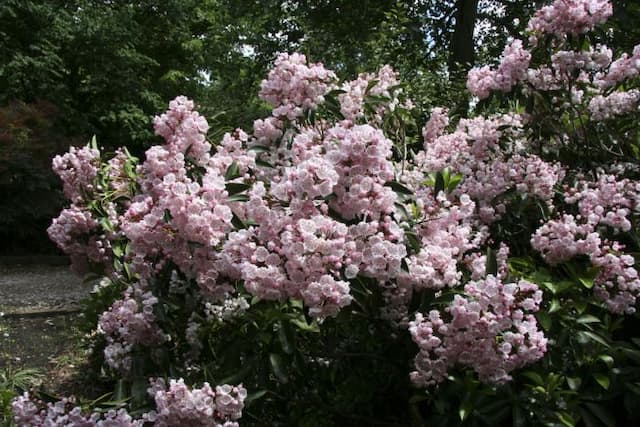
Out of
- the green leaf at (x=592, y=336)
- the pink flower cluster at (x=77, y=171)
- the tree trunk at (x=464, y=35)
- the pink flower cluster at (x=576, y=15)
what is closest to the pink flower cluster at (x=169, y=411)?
the pink flower cluster at (x=77, y=171)

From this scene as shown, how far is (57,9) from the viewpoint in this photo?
1030cm

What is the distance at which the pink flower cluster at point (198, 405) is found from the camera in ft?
5.47

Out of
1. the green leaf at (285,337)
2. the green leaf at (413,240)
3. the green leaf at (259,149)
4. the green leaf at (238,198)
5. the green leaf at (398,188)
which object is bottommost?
the green leaf at (285,337)

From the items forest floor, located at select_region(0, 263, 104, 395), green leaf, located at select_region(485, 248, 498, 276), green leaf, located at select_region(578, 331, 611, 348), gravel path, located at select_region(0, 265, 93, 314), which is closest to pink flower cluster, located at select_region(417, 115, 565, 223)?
green leaf, located at select_region(485, 248, 498, 276)

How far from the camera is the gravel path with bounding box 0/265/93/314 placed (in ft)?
18.6

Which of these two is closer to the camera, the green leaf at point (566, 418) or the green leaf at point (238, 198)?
the green leaf at point (566, 418)

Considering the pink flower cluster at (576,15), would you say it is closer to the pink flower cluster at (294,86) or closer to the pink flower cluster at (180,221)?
the pink flower cluster at (294,86)

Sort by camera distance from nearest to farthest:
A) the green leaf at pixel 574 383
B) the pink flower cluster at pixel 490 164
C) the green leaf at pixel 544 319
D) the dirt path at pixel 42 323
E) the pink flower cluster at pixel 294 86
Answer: the green leaf at pixel 544 319 → the green leaf at pixel 574 383 → the pink flower cluster at pixel 294 86 → the pink flower cluster at pixel 490 164 → the dirt path at pixel 42 323

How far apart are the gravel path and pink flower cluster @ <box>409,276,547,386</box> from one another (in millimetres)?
3518

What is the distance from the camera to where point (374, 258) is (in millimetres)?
1773

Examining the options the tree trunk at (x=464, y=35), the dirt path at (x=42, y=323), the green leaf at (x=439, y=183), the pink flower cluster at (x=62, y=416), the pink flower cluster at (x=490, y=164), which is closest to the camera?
the pink flower cluster at (x=62, y=416)

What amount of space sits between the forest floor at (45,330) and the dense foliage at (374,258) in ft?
2.20

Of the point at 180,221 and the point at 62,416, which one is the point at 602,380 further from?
the point at 62,416

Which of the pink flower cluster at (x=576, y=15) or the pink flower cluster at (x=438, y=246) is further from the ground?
the pink flower cluster at (x=576, y=15)
